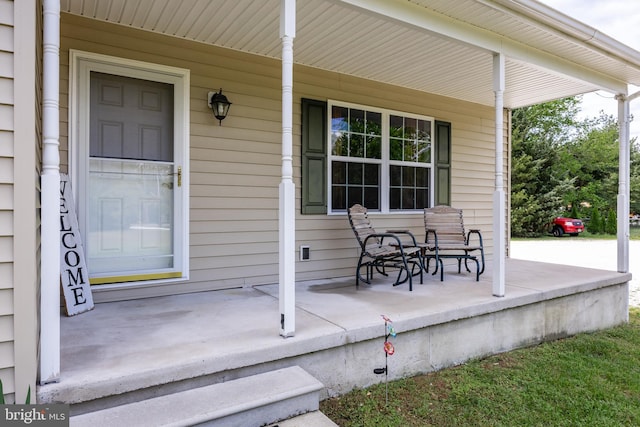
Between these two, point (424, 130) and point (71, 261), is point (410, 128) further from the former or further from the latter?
point (71, 261)

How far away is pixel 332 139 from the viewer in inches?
179

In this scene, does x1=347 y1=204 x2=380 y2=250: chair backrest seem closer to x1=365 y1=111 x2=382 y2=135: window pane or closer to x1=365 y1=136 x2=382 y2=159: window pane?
x1=365 y1=136 x2=382 y2=159: window pane

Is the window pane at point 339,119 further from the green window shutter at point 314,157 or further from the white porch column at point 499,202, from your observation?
the white porch column at point 499,202

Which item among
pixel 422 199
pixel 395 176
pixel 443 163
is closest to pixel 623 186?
pixel 443 163

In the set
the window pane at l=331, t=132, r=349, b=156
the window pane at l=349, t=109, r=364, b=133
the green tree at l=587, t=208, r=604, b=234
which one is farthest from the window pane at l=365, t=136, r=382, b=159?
the green tree at l=587, t=208, r=604, b=234

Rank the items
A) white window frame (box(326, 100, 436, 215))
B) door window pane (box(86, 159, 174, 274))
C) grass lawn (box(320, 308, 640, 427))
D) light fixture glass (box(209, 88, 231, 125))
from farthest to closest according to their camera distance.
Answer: white window frame (box(326, 100, 436, 215))
light fixture glass (box(209, 88, 231, 125))
door window pane (box(86, 159, 174, 274))
grass lawn (box(320, 308, 640, 427))

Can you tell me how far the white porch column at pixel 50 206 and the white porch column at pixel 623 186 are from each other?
5613 millimetres

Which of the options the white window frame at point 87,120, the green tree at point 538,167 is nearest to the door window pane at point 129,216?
the white window frame at point 87,120

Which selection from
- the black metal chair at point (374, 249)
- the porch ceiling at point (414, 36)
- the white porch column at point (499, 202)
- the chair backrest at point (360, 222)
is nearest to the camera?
the porch ceiling at point (414, 36)

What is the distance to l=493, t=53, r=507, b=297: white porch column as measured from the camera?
11.7 feet

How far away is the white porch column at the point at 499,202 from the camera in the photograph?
140 inches

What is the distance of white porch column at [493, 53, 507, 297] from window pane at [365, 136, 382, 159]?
1.53 metres

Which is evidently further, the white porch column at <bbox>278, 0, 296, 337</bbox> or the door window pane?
the door window pane

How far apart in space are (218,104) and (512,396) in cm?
330
